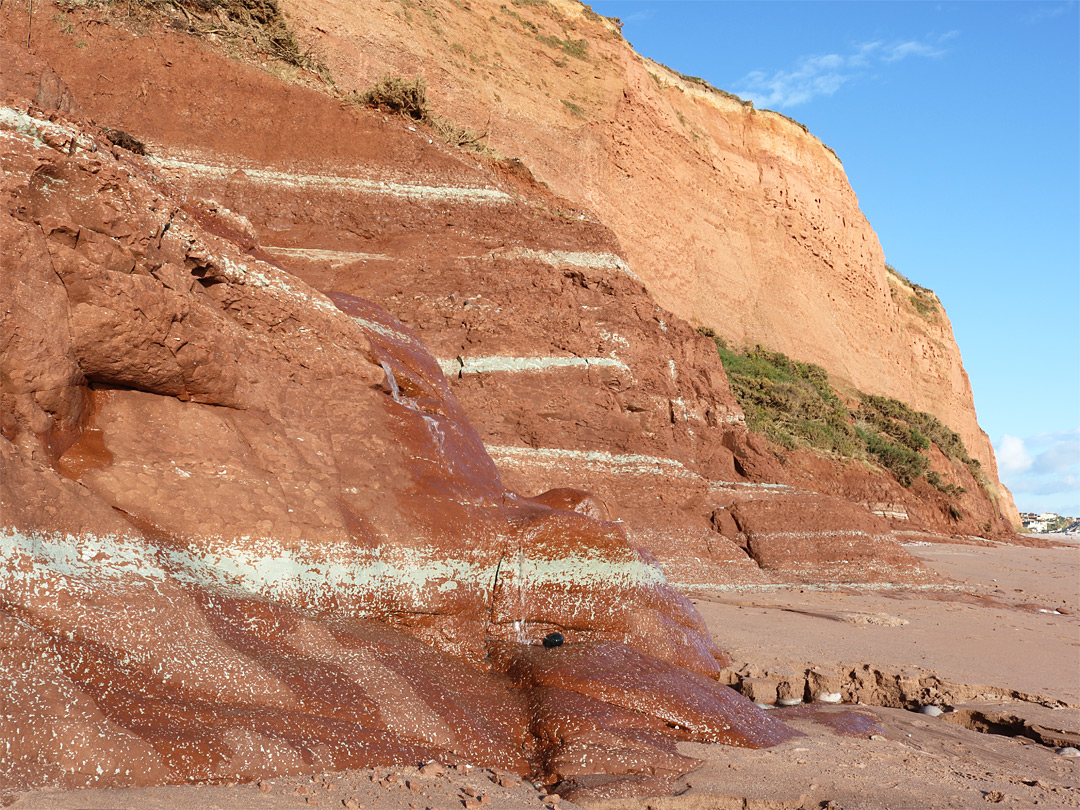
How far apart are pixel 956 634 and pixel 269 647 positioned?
23.9 ft

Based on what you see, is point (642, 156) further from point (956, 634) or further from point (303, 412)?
point (303, 412)

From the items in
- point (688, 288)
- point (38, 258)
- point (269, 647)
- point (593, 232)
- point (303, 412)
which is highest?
point (688, 288)

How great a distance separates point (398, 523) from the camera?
4.64m

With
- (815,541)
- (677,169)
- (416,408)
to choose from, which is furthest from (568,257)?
(677,169)

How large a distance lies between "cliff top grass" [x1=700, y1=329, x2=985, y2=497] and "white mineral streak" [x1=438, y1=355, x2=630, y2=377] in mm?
9442

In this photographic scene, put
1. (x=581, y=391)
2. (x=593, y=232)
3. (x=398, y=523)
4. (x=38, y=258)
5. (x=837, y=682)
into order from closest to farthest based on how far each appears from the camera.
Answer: (x=38, y=258)
(x=398, y=523)
(x=837, y=682)
(x=581, y=391)
(x=593, y=232)

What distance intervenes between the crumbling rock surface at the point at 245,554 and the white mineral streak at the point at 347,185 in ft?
18.7

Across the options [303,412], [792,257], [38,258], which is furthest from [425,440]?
[792,257]

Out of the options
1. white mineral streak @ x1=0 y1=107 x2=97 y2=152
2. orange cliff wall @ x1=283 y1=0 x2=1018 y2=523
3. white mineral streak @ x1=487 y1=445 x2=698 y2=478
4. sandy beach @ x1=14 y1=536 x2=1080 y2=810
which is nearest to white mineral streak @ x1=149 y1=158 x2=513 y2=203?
white mineral streak @ x1=487 y1=445 x2=698 y2=478

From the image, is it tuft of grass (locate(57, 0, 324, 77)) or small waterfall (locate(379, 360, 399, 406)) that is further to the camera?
tuft of grass (locate(57, 0, 324, 77))

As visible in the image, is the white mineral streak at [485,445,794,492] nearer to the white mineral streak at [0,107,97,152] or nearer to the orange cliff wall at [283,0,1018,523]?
the white mineral streak at [0,107,97,152]

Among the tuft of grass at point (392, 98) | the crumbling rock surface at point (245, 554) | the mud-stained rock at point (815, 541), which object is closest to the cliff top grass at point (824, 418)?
the mud-stained rock at point (815, 541)

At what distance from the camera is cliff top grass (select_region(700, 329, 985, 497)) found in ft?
68.7

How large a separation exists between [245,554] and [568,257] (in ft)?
26.8
